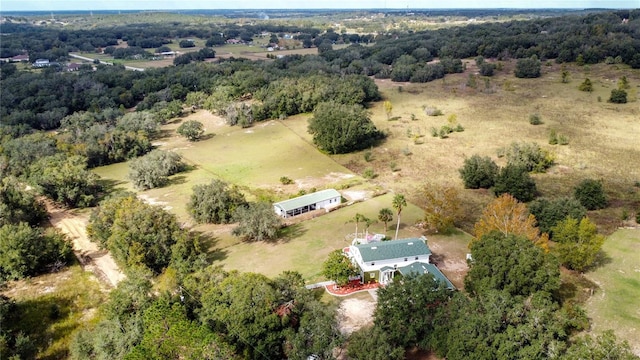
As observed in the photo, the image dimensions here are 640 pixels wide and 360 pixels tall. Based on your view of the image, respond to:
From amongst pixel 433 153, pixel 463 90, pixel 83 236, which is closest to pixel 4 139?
pixel 83 236

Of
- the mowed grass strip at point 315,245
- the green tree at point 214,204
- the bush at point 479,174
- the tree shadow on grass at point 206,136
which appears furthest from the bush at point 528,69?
the green tree at point 214,204

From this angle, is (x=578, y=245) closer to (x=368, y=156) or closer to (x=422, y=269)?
(x=422, y=269)

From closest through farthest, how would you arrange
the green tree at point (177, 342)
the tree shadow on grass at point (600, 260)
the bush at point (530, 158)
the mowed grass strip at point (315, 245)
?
the green tree at point (177, 342)
the tree shadow on grass at point (600, 260)
the mowed grass strip at point (315, 245)
the bush at point (530, 158)

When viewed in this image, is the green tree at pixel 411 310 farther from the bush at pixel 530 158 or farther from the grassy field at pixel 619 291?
the bush at pixel 530 158

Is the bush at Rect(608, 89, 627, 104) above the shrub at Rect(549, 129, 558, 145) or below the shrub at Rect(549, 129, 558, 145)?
above

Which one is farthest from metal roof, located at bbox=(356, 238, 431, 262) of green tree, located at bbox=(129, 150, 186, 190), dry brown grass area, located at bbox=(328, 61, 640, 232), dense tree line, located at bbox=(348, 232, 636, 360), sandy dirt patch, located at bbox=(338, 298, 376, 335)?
green tree, located at bbox=(129, 150, 186, 190)

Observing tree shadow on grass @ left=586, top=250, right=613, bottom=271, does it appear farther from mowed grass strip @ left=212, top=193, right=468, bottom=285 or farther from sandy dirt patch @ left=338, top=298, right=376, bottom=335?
sandy dirt patch @ left=338, top=298, right=376, bottom=335
